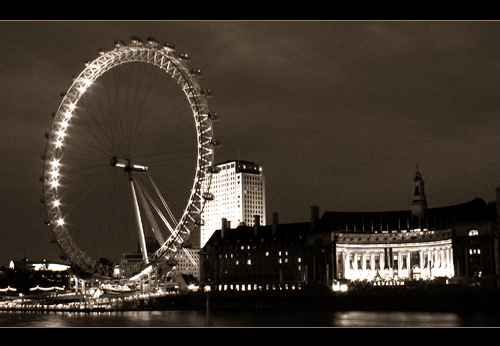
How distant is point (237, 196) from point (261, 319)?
10251cm

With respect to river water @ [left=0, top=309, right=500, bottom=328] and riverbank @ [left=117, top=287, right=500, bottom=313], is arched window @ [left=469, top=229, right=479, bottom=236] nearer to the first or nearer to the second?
riverbank @ [left=117, top=287, right=500, bottom=313]

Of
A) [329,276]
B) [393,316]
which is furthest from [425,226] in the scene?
[393,316]

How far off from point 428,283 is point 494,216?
15.8m

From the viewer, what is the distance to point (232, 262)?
11256 cm

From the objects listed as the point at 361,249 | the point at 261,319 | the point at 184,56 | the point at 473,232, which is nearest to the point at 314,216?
the point at 361,249

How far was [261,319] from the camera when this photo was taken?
61625 millimetres

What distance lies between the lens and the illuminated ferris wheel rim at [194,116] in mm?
55594

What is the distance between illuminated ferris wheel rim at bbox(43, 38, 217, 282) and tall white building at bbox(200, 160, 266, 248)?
101154 millimetres

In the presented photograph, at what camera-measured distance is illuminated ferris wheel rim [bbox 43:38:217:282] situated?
182 feet

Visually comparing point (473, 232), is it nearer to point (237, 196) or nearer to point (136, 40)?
point (136, 40)

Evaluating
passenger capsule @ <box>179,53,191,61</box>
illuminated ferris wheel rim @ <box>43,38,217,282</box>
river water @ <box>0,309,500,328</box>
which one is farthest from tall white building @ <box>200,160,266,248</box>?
passenger capsule @ <box>179,53,191,61</box>

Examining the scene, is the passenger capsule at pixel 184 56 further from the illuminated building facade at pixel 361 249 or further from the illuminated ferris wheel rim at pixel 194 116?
the illuminated building facade at pixel 361 249
